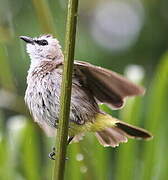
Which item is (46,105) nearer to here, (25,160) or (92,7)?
(25,160)

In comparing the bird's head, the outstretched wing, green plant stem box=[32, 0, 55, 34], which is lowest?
the outstretched wing

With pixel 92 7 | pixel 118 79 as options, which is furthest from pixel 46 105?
pixel 92 7

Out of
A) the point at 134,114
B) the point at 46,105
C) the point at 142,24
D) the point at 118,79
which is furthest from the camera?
the point at 142,24

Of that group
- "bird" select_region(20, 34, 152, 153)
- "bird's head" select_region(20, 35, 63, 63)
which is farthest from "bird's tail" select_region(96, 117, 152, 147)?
"bird's head" select_region(20, 35, 63, 63)

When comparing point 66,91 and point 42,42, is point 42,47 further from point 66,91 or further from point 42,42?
point 66,91

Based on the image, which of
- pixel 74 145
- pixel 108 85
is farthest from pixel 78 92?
pixel 74 145

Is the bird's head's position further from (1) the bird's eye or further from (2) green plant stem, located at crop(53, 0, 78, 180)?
(2) green plant stem, located at crop(53, 0, 78, 180)
